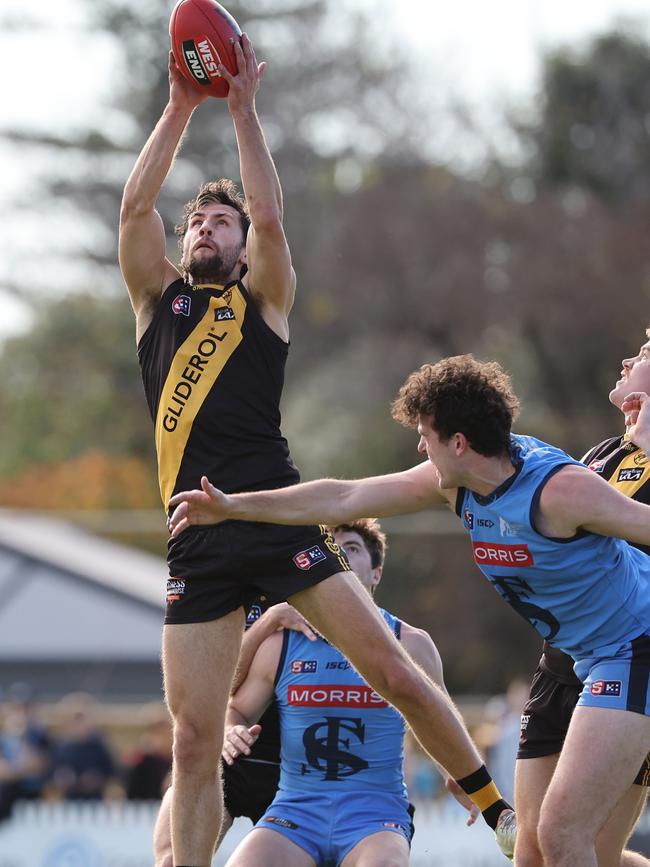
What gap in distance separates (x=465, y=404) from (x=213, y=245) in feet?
4.99

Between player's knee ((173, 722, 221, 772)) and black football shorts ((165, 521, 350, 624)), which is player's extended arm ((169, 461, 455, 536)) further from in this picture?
player's knee ((173, 722, 221, 772))

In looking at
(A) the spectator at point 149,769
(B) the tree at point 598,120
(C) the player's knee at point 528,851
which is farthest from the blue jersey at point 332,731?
(B) the tree at point 598,120

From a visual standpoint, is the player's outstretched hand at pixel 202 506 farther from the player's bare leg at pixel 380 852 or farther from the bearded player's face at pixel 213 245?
the player's bare leg at pixel 380 852

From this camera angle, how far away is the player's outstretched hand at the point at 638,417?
5734 millimetres

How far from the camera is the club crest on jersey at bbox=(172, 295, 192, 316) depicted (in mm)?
6367

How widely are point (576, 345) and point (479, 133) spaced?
6639 millimetres

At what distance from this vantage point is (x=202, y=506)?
543 centimetres

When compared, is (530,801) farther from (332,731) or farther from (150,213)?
(150,213)

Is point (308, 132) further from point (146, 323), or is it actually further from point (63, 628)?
point (146, 323)

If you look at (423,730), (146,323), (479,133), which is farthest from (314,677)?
(479,133)

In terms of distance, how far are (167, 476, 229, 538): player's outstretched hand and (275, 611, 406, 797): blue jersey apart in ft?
5.08

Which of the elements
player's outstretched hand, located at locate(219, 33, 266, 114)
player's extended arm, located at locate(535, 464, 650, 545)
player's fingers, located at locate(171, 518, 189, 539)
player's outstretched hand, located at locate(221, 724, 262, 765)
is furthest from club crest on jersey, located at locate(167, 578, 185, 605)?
player's outstretched hand, located at locate(219, 33, 266, 114)

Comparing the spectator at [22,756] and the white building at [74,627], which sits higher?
the white building at [74,627]

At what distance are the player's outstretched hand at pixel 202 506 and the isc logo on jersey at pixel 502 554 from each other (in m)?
0.99
